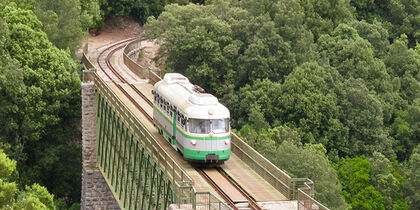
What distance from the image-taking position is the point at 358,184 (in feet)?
258

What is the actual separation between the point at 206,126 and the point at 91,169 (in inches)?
1009

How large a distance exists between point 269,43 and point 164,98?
1465 inches

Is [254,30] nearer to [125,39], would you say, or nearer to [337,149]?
[337,149]

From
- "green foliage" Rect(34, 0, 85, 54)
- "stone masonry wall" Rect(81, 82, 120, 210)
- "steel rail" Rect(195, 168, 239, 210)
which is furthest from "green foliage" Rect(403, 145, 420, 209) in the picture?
"steel rail" Rect(195, 168, 239, 210)

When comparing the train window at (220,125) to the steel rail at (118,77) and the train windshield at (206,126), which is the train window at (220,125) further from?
the steel rail at (118,77)

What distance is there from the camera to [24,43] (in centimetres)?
7512

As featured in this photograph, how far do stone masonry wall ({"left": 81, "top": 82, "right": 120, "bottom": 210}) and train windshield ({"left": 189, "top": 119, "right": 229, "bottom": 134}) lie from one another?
2455 centimetres

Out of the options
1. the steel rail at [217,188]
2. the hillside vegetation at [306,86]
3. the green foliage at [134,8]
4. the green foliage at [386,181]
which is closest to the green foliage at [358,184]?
the hillside vegetation at [306,86]

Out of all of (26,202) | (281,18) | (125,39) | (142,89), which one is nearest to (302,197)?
(26,202)

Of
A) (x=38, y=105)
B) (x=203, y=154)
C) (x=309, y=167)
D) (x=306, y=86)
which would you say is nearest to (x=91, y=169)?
(x=38, y=105)

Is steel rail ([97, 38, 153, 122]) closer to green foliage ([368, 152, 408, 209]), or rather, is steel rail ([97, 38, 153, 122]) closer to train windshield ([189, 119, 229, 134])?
train windshield ([189, 119, 229, 134])

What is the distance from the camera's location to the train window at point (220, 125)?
44.7 m

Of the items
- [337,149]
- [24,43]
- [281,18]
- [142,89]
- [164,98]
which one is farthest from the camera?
[281,18]

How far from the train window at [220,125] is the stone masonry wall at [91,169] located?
24835 mm
